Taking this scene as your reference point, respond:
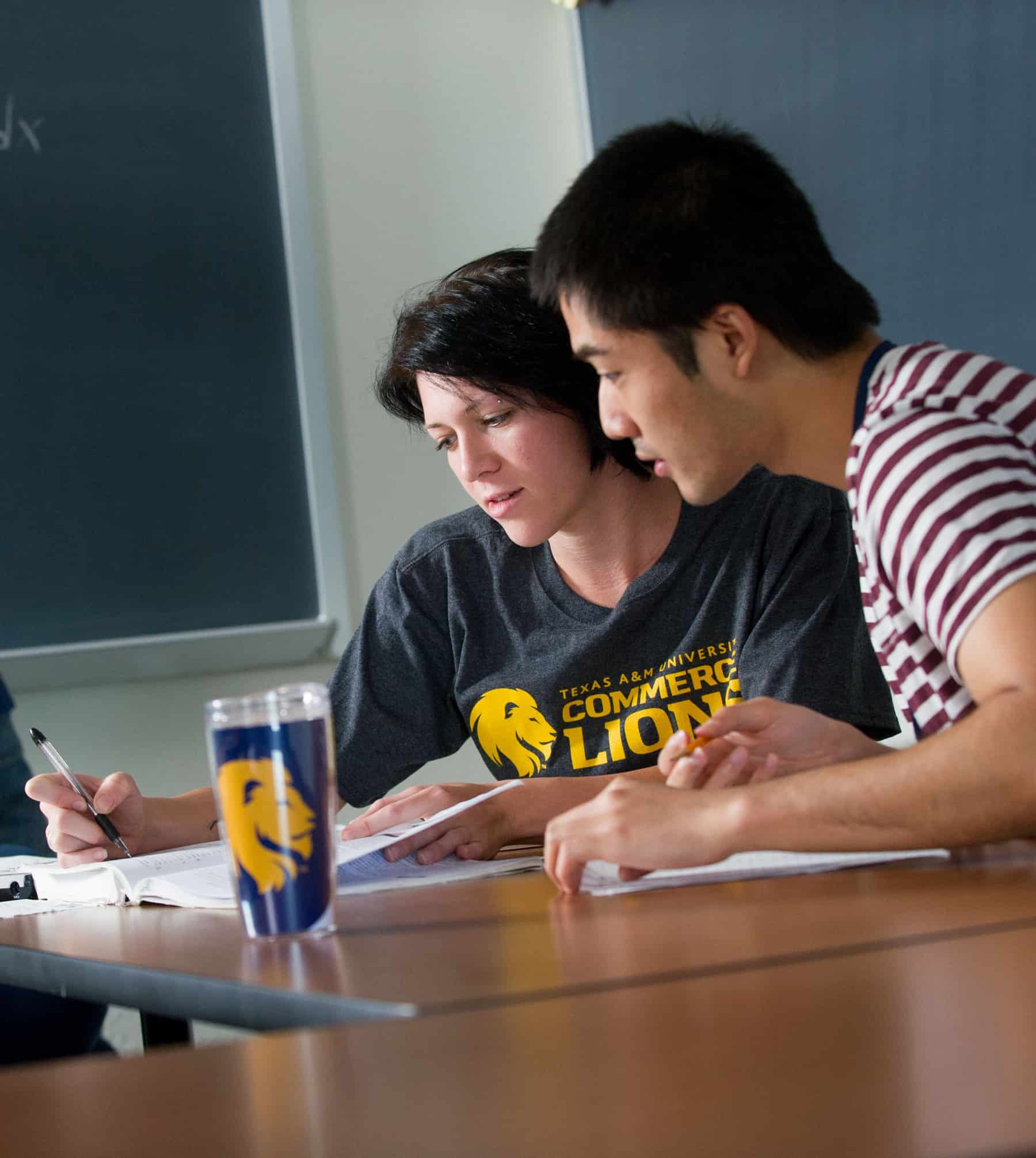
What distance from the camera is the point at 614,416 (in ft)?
4.03

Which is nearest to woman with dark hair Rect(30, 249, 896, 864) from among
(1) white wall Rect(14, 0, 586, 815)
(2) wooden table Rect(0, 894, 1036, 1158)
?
(1) white wall Rect(14, 0, 586, 815)

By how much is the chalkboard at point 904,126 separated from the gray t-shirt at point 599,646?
42 centimetres

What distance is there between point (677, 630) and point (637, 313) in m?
0.54

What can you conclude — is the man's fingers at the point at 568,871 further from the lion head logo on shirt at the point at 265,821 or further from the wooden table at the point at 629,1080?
the wooden table at the point at 629,1080

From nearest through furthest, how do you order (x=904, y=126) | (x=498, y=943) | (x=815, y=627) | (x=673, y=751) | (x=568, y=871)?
1. (x=498, y=943)
2. (x=568, y=871)
3. (x=673, y=751)
4. (x=815, y=627)
5. (x=904, y=126)

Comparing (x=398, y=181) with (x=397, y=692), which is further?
(x=398, y=181)

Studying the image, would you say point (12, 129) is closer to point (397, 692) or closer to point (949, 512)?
point (397, 692)

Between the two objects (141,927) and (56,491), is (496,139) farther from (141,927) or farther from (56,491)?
(141,927)

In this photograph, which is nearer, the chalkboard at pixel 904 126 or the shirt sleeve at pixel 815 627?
the shirt sleeve at pixel 815 627

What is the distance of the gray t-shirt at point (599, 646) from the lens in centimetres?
150

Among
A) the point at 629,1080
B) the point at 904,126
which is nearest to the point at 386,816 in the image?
the point at 629,1080

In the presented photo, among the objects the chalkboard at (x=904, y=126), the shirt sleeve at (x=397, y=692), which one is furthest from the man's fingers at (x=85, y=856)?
the chalkboard at (x=904, y=126)

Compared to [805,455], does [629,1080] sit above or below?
below

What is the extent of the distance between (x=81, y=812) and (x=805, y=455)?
2.43 feet
